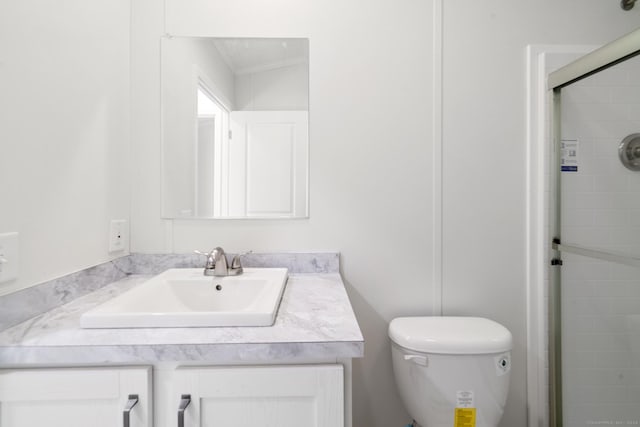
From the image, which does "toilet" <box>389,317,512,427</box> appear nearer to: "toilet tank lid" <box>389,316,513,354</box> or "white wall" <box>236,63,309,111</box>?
"toilet tank lid" <box>389,316,513,354</box>

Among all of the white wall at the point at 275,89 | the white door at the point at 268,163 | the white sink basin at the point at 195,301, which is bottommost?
the white sink basin at the point at 195,301

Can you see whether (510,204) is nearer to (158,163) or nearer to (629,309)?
(629,309)

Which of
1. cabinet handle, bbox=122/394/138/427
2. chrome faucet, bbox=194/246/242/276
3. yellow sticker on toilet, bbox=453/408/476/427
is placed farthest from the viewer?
chrome faucet, bbox=194/246/242/276

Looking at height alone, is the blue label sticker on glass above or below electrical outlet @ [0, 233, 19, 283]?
above

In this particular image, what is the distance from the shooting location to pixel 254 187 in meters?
1.24

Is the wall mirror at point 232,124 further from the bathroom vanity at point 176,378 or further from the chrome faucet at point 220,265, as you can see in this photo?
the bathroom vanity at point 176,378

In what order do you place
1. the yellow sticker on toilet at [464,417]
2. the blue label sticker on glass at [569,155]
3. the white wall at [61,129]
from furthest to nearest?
the blue label sticker on glass at [569,155]
the yellow sticker on toilet at [464,417]
the white wall at [61,129]

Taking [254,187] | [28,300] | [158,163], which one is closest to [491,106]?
[254,187]

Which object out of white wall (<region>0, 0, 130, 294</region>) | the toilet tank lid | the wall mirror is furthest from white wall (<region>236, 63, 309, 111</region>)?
the toilet tank lid

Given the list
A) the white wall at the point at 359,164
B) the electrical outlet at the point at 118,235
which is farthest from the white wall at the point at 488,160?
the electrical outlet at the point at 118,235

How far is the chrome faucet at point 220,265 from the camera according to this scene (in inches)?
43.1

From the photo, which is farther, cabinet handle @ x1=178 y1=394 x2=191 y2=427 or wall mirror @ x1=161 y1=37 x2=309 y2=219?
wall mirror @ x1=161 y1=37 x2=309 y2=219

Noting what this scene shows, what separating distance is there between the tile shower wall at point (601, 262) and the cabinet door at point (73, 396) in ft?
4.81

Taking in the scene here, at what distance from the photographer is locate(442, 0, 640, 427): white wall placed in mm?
1267
